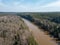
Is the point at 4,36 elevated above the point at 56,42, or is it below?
above

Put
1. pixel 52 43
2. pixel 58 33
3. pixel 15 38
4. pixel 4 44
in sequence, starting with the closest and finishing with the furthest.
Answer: pixel 4 44, pixel 15 38, pixel 52 43, pixel 58 33

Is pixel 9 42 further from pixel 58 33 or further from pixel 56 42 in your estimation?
pixel 58 33

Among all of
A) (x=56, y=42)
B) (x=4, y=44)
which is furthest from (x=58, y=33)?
(x=4, y=44)

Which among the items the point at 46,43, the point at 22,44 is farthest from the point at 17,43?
the point at 46,43

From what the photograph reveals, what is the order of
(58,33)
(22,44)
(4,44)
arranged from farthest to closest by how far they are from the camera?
(58,33) → (22,44) → (4,44)

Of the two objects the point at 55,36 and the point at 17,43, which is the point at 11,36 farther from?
the point at 55,36

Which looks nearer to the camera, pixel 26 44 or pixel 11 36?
pixel 26 44

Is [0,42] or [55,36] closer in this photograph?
[0,42]

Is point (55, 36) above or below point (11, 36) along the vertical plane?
below

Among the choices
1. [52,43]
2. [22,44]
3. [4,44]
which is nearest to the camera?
[4,44]
